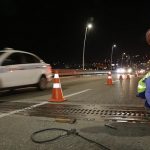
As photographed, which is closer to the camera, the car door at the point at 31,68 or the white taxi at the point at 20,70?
the white taxi at the point at 20,70

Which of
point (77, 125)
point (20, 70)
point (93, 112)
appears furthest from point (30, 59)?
point (77, 125)

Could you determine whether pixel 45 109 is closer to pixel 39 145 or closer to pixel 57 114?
pixel 57 114

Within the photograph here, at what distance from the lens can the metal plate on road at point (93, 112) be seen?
748 centimetres

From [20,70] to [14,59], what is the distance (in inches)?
18.9

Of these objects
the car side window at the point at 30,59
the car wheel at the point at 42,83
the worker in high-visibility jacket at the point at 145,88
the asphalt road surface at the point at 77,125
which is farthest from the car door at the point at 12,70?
the worker in high-visibility jacket at the point at 145,88

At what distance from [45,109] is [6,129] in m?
2.49

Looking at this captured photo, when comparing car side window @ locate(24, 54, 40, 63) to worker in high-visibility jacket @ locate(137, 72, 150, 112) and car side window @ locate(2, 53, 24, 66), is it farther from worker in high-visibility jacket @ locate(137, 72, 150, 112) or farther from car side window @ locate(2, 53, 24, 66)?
worker in high-visibility jacket @ locate(137, 72, 150, 112)

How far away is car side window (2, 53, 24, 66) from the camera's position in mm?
12913

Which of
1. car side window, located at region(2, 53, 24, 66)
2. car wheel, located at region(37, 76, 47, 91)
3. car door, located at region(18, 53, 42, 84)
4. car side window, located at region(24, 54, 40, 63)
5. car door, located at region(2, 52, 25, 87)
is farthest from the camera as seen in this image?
car wheel, located at region(37, 76, 47, 91)

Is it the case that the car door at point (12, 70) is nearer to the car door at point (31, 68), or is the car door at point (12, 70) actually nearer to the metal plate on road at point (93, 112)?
the car door at point (31, 68)

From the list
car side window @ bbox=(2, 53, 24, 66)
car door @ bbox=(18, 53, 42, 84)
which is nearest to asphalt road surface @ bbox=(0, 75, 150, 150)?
car side window @ bbox=(2, 53, 24, 66)

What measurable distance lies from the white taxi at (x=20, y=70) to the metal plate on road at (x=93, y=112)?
3614 millimetres

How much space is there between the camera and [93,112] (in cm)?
840

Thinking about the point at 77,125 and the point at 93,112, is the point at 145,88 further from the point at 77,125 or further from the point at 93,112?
the point at 93,112
